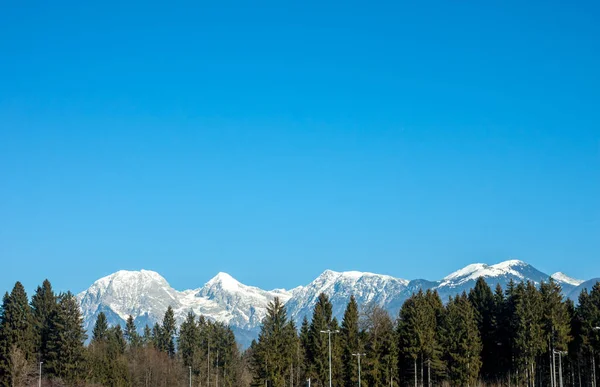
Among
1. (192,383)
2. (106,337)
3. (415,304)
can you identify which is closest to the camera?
(415,304)

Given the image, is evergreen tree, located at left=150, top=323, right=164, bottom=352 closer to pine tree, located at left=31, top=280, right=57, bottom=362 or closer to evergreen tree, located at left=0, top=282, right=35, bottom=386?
pine tree, located at left=31, top=280, right=57, bottom=362

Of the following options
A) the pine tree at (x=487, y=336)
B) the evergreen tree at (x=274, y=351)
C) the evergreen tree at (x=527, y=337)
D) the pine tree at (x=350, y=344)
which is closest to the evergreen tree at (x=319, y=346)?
the pine tree at (x=350, y=344)

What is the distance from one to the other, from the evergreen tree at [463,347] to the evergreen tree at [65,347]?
5495 cm

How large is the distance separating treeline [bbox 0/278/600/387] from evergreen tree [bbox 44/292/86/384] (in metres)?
0.15

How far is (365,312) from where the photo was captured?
120 metres

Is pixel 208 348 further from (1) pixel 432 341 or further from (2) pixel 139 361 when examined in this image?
(1) pixel 432 341

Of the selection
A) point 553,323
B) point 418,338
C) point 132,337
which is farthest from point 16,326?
point 553,323

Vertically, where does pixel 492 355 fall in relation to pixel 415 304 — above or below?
below

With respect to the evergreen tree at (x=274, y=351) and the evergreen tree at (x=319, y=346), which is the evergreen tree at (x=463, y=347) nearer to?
the evergreen tree at (x=319, y=346)

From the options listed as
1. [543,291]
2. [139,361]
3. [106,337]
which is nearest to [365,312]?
[543,291]

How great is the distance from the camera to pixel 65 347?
120 metres

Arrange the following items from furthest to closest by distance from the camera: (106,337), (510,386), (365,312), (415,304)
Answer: (106,337), (365,312), (415,304), (510,386)

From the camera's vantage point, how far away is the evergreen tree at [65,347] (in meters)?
120

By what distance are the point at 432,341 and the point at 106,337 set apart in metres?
84.1
